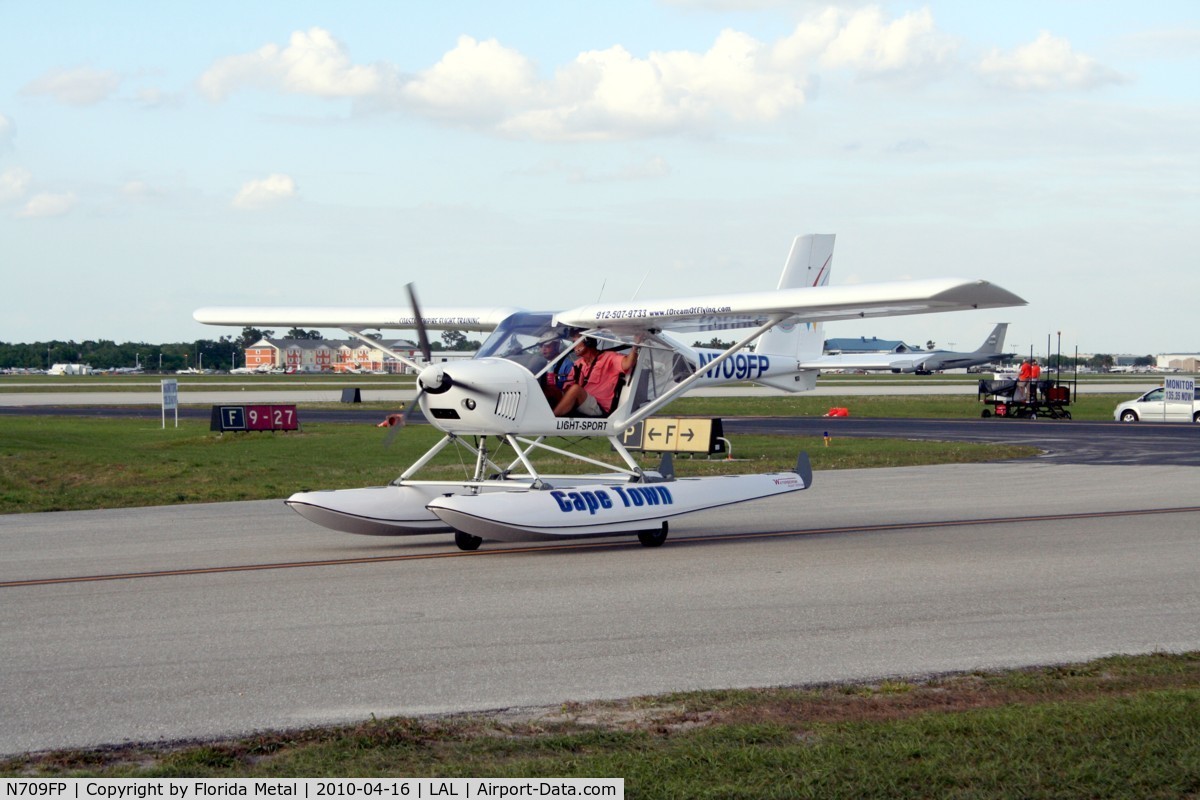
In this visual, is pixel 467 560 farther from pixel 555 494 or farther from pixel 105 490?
pixel 105 490

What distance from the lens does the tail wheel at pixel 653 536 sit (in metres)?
15.0

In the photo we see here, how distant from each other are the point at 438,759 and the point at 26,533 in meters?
12.1

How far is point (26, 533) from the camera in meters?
16.4

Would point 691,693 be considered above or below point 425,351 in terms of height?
below

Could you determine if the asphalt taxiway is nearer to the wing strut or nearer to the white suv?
the wing strut

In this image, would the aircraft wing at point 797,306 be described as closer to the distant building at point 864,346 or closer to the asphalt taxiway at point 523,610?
the asphalt taxiway at point 523,610

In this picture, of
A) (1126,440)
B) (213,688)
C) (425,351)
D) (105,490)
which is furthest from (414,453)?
(213,688)

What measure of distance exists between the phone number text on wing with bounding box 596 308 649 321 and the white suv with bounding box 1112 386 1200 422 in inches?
1450

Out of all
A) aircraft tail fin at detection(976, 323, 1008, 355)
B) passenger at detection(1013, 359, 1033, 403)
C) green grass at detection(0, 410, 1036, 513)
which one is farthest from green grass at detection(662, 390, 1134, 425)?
aircraft tail fin at detection(976, 323, 1008, 355)

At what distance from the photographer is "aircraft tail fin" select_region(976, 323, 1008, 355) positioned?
4200 inches

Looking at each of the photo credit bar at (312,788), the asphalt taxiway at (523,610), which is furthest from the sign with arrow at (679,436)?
the photo credit bar at (312,788)

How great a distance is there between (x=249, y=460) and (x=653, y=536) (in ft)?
51.7

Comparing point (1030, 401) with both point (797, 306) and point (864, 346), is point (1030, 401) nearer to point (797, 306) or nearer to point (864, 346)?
point (797, 306)

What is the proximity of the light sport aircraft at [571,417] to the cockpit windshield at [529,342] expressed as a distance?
17 mm
